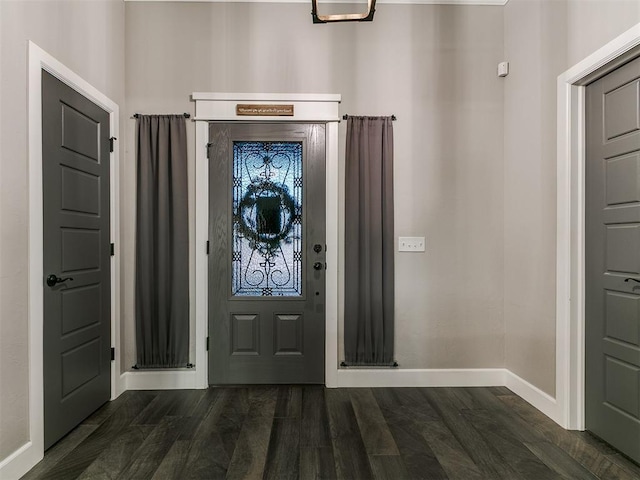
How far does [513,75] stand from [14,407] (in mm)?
4074

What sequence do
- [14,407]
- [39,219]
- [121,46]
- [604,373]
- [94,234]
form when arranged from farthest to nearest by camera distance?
[121,46]
[94,234]
[604,373]
[39,219]
[14,407]

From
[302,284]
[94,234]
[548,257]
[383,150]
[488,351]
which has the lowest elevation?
[488,351]

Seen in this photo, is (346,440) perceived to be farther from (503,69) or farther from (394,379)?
(503,69)

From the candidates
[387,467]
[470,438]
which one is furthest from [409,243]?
[387,467]

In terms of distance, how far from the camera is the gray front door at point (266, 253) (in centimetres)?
316

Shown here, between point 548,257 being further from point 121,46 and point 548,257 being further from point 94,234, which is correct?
point 121,46

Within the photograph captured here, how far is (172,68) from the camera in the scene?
315cm

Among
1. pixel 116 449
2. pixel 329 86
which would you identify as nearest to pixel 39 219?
pixel 116 449

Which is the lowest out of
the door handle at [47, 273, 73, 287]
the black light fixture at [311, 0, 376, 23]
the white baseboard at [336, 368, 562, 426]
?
the white baseboard at [336, 368, 562, 426]

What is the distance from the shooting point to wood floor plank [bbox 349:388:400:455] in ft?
7.31

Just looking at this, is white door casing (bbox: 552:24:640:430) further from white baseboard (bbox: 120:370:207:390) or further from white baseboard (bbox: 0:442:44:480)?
white baseboard (bbox: 0:442:44:480)

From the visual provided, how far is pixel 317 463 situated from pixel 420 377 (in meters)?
1.42

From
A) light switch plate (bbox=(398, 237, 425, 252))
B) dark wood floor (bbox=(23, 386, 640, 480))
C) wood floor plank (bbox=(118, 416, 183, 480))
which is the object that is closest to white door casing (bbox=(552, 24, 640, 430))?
dark wood floor (bbox=(23, 386, 640, 480))

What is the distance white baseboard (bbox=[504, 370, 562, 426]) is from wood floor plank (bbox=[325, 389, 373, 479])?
1.37 metres
